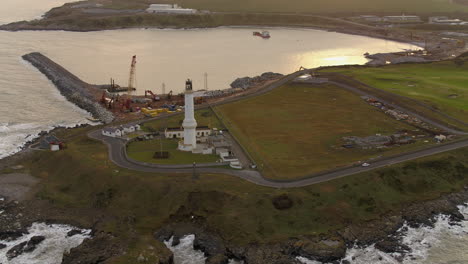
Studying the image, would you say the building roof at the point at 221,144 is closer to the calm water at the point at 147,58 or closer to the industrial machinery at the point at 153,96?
the calm water at the point at 147,58

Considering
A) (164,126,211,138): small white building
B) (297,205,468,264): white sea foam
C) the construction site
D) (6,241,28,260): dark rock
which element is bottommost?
(297,205,468,264): white sea foam

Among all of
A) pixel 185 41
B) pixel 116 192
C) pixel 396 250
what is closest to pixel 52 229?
pixel 116 192

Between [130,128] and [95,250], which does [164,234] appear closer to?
[95,250]

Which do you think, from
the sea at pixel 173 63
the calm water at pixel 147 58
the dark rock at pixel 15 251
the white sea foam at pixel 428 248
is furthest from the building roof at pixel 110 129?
the white sea foam at pixel 428 248

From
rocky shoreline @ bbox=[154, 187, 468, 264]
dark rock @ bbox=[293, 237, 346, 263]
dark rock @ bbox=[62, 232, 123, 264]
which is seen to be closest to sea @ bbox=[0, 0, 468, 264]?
rocky shoreline @ bbox=[154, 187, 468, 264]

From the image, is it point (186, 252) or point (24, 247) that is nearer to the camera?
point (186, 252)

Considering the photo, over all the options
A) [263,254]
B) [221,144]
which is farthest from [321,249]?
[221,144]

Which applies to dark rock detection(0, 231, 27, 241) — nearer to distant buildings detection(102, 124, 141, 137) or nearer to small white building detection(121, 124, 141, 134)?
distant buildings detection(102, 124, 141, 137)
